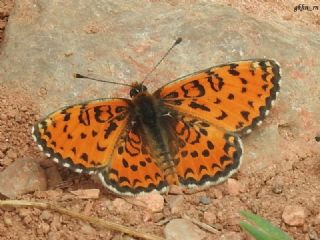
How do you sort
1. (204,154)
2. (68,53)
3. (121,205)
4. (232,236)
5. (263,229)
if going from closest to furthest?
1. (263,229)
2. (232,236)
3. (121,205)
4. (204,154)
5. (68,53)

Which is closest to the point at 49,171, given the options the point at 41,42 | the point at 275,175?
the point at 41,42

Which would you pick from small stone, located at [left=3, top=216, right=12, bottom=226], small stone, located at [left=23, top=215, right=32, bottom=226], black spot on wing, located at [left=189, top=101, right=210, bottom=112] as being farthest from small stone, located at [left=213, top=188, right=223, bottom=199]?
small stone, located at [left=3, top=216, right=12, bottom=226]

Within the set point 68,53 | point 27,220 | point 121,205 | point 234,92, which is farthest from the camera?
point 68,53

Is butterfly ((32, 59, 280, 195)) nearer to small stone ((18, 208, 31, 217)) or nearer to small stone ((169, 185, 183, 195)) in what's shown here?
small stone ((169, 185, 183, 195))

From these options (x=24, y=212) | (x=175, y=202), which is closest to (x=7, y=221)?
(x=24, y=212)

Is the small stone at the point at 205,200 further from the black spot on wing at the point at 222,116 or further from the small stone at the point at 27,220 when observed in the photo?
the small stone at the point at 27,220

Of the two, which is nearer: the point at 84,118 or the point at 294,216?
the point at 294,216

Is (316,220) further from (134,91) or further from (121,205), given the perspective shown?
(134,91)

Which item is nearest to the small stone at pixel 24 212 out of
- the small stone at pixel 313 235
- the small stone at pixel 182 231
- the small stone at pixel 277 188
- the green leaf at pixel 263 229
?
the small stone at pixel 182 231
